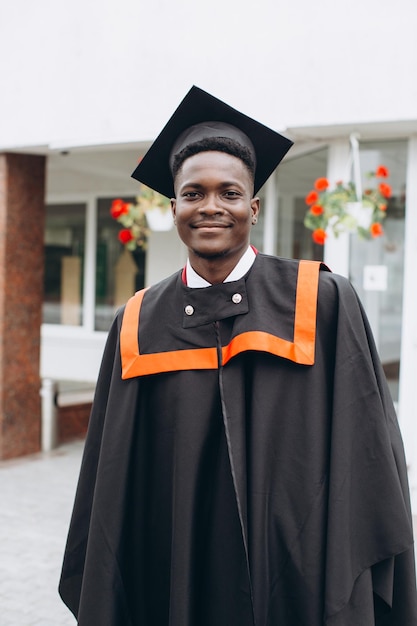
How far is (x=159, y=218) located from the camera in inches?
269

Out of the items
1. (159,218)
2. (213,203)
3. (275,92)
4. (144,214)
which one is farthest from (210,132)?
(144,214)

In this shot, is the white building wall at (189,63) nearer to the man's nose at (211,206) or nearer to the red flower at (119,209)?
the red flower at (119,209)

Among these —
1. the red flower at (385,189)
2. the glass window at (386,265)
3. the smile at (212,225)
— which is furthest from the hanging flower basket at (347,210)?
the smile at (212,225)

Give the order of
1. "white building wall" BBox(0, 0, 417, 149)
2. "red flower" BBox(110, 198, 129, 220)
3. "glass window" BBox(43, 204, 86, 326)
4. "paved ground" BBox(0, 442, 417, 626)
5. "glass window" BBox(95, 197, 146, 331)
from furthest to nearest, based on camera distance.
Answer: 1. "glass window" BBox(43, 204, 86, 326)
2. "glass window" BBox(95, 197, 146, 331)
3. "red flower" BBox(110, 198, 129, 220)
4. "white building wall" BBox(0, 0, 417, 149)
5. "paved ground" BBox(0, 442, 417, 626)

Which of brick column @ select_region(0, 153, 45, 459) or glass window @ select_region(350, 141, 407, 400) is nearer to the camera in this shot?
glass window @ select_region(350, 141, 407, 400)

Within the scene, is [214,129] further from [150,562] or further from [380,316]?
[380,316]

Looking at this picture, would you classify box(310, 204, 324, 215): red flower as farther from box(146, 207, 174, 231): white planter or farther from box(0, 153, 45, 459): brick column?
box(0, 153, 45, 459): brick column

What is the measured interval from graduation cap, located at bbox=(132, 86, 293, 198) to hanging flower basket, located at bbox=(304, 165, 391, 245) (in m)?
3.31

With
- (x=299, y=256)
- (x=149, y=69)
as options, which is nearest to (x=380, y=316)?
(x=299, y=256)

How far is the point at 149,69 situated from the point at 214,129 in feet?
15.2

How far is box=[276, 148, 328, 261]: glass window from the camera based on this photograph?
264 inches

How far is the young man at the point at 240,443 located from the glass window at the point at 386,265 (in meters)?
3.94

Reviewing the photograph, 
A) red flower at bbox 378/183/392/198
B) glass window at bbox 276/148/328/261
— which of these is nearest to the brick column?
glass window at bbox 276/148/328/261

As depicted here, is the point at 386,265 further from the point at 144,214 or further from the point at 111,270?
the point at 111,270
